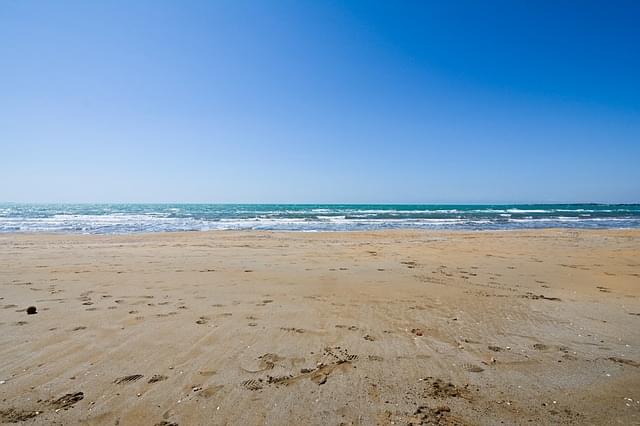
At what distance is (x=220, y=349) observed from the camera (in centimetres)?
392

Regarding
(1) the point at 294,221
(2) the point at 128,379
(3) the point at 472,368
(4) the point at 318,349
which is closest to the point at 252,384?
(4) the point at 318,349

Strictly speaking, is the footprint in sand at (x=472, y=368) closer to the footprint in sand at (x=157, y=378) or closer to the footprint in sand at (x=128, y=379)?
the footprint in sand at (x=157, y=378)

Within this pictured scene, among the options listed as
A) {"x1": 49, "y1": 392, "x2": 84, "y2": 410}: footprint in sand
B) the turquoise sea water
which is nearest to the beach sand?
{"x1": 49, "y1": 392, "x2": 84, "y2": 410}: footprint in sand

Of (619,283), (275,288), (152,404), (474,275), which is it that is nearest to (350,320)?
(275,288)

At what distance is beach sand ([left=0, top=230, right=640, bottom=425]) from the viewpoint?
111 inches

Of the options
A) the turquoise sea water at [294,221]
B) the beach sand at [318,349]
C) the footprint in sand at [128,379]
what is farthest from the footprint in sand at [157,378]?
the turquoise sea water at [294,221]

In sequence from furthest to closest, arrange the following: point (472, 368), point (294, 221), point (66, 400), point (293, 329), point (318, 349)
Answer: point (294, 221) → point (293, 329) → point (318, 349) → point (472, 368) → point (66, 400)

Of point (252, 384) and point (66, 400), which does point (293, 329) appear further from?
point (66, 400)

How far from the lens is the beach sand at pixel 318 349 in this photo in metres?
2.83

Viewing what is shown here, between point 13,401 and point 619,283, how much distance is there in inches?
427

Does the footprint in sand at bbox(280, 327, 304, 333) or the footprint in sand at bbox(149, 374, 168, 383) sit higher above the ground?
the footprint in sand at bbox(280, 327, 304, 333)

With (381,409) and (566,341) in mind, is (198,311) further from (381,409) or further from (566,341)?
(566,341)

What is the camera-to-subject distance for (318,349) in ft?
12.9

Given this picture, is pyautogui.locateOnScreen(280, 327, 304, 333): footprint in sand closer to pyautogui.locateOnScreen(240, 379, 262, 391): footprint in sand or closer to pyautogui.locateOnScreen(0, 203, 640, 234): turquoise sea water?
pyautogui.locateOnScreen(240, 379, 262, 391): footprint in sand
